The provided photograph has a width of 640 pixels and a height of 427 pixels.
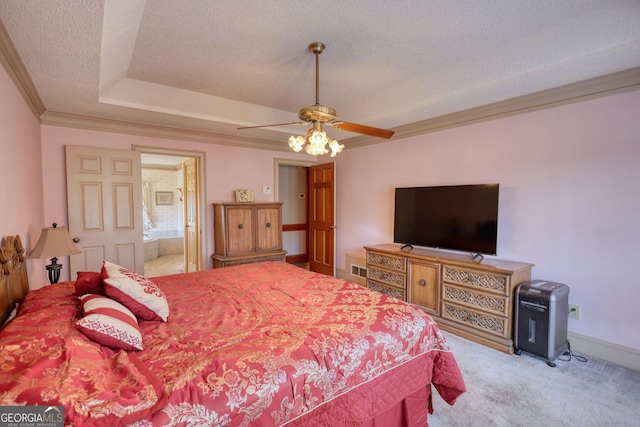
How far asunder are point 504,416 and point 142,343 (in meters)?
2.21

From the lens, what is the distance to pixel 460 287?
3064 mm

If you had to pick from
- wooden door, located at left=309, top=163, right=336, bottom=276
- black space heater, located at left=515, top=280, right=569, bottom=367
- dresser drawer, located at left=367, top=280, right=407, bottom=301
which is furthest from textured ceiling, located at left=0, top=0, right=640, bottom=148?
dresser drawer, located at left=367, top=280, right=407, bottom=301

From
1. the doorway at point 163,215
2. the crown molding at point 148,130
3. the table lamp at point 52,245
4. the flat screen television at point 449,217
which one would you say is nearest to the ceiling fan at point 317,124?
the flat screen television at point 449,217

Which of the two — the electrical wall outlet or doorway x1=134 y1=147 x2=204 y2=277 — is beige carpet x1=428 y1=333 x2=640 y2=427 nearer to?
the electrical wall outlet

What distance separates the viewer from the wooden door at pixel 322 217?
5.02m

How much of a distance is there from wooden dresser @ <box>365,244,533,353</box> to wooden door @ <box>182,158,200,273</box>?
276 centimetres

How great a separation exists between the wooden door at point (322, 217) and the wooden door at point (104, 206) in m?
2.73

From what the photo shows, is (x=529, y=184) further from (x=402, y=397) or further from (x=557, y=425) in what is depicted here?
(x=402, y=397)

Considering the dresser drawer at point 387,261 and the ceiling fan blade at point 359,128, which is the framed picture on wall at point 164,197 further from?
the ceiling fan blade at point 359,128

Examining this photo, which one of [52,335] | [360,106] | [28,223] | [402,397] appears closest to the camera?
[52,335]

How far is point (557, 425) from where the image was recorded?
1.83 meters

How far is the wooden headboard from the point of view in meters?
1.56

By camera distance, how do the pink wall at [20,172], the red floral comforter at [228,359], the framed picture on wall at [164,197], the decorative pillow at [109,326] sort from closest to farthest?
the red floral comforter at [228,359]
the decorative pillow at [109,326]
the pink wall at [20,172]
the framed picture on wall at [164,197]

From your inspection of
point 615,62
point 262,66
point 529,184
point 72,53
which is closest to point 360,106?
point 262,66
